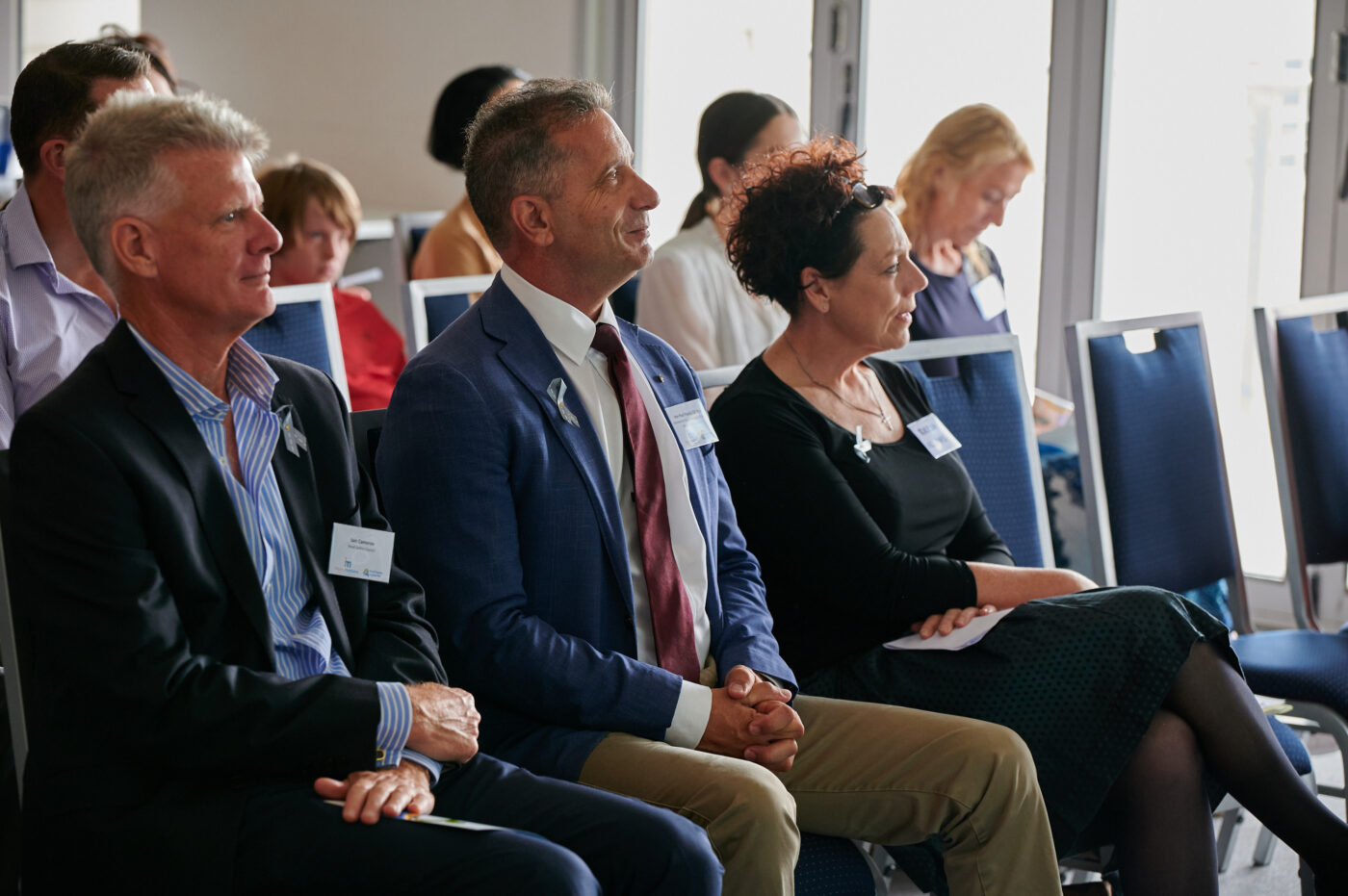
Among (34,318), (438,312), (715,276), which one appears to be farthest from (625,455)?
(715,276)

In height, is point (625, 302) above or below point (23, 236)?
below

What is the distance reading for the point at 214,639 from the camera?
1.35 meters

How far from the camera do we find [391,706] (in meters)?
1.37

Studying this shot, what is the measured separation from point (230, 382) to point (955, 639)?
1.06 meters

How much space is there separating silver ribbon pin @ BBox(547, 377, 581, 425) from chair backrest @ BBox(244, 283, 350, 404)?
79cm

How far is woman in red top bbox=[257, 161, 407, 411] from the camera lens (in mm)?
3430

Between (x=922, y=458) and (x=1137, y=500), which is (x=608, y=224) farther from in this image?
(x=1137, y=500)

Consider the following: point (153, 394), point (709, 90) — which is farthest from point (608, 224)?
point (709, 90)

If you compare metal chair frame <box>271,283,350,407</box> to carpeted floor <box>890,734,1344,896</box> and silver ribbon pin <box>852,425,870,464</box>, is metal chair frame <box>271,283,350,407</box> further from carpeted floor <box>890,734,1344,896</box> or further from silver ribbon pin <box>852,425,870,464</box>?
carpeted floor <box>890,734,1344,896</box>

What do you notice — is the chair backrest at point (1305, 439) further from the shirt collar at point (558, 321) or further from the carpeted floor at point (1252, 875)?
the shirt collar at point (558, 321)

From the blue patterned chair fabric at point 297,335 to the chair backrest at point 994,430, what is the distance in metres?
1.00

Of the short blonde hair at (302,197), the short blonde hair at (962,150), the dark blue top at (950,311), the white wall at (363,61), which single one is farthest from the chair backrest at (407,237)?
the dark blue top at (950,311)

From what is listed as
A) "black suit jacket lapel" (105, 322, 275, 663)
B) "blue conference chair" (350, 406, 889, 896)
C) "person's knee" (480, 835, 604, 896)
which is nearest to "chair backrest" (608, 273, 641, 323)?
"blue conference chair" (350, 406, 889, 896)

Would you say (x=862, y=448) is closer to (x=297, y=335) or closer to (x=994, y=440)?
(x=994, y=440)
